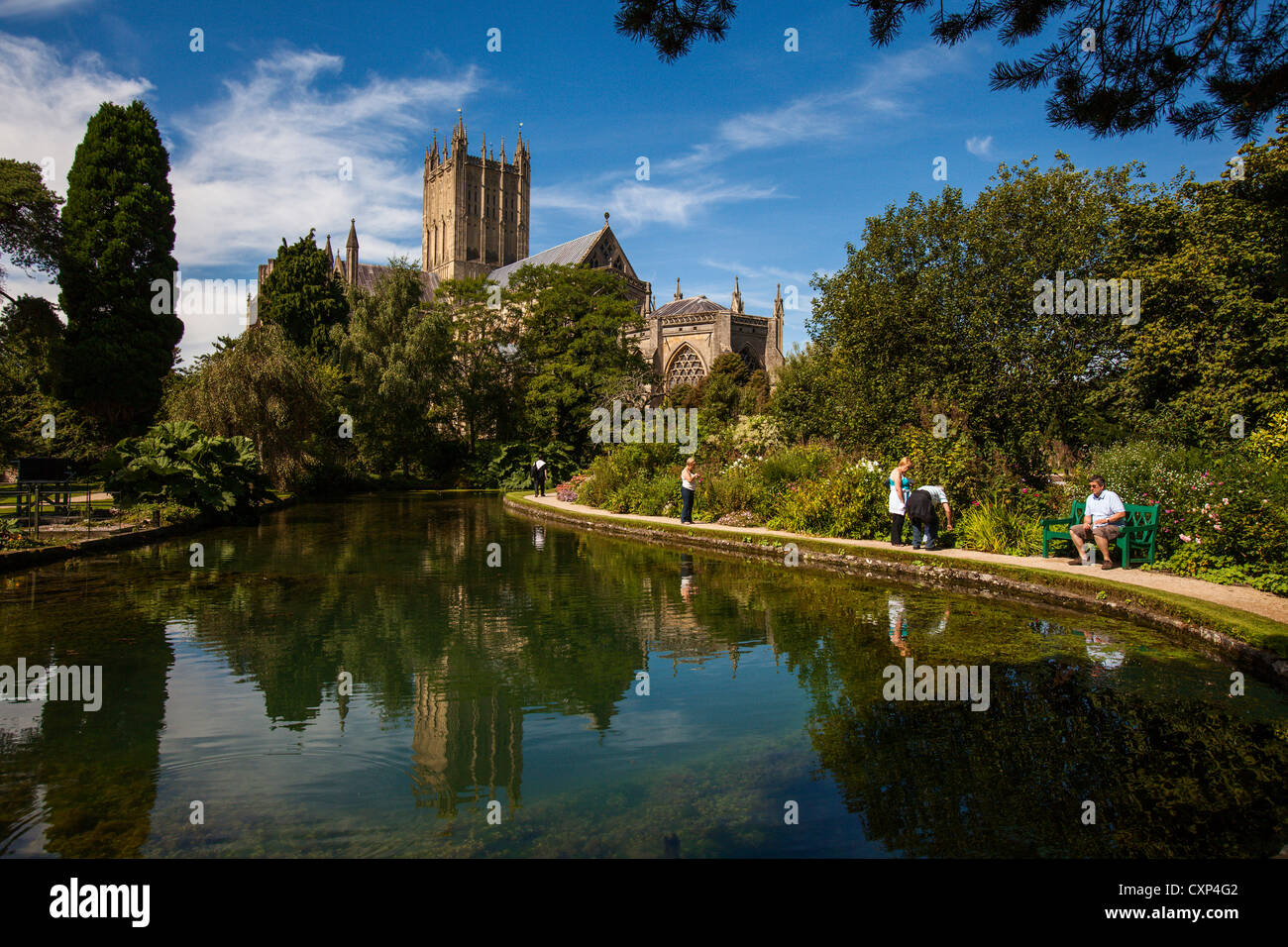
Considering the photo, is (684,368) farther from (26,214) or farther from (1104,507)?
(1104,507)

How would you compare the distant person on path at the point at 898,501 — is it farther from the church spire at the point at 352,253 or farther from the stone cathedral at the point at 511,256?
the church spire at the point at 352,253

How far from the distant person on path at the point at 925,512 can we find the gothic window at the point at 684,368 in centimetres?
4746

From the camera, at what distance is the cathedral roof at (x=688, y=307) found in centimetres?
6095

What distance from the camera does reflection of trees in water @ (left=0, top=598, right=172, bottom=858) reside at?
11.2 ft

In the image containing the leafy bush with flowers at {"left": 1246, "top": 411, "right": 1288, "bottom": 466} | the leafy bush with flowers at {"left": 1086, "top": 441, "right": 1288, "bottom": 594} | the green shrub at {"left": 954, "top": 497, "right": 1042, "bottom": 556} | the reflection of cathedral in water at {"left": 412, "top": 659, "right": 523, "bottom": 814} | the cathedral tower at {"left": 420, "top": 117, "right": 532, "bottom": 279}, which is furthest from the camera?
A: the cathedral tower at {"left": 420, "top": 117, "right": 532, "bottom": 279}

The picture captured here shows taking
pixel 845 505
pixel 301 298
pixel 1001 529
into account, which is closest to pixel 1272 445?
pixel 1001 529

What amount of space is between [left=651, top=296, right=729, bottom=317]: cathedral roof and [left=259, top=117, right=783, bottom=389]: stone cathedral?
0.28ft

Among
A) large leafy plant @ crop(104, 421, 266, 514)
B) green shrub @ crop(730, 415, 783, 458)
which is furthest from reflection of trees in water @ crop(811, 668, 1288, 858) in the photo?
large leafy plant @ crop(104, 421, 266, 514)

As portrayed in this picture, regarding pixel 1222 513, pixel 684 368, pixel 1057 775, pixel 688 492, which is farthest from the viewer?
pixel 684 368

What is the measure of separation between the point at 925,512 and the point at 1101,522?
234 centimetres

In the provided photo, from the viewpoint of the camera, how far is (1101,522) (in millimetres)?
9656

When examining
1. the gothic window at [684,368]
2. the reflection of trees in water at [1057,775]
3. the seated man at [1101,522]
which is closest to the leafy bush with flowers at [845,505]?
the seated man at [1101,522]

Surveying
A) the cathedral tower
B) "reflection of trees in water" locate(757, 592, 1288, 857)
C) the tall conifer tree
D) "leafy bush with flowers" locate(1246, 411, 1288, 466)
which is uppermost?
the cathedral tower

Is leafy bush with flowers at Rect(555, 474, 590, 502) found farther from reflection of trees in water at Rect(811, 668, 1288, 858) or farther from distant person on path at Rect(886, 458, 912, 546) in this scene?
reflection of trees in water at Rect(811, 668, 1288, 858)
